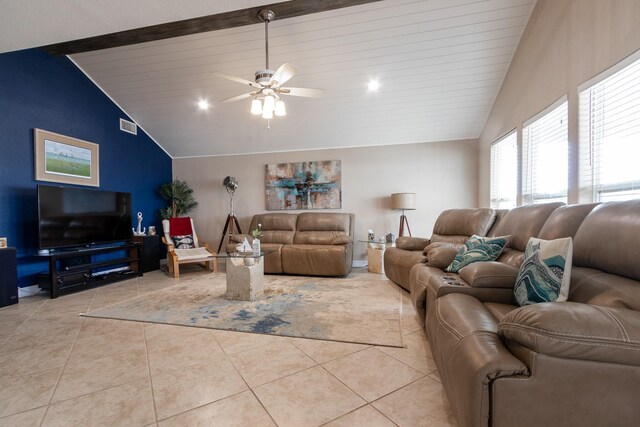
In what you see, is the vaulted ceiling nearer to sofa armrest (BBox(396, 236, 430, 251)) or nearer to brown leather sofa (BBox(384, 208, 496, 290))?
brown leather sofa (BBox(384, 208, 496, 290))

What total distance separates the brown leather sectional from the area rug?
0.98m

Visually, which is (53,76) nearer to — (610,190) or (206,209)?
(206,209)

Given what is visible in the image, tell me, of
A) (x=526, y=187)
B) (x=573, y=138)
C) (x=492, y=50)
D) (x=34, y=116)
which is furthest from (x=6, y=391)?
(x=492, y=50)

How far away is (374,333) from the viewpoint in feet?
7.37

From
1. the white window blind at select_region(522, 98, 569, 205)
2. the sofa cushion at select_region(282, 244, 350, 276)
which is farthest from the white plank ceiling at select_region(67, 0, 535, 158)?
the sofa cushion at select_region(282, 244, 350, 276)

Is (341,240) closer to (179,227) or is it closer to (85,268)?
(179,227)

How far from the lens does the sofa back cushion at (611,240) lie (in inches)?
44.9

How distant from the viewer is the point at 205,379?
1.66 metres

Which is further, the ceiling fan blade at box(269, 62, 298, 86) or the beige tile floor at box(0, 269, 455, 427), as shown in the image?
the ceiling fan blade at box(269, 62, 298, 86)

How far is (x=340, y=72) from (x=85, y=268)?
4.30 m

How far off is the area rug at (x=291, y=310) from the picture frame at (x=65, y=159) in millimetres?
2174

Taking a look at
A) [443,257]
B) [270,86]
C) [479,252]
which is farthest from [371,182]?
[479,252]

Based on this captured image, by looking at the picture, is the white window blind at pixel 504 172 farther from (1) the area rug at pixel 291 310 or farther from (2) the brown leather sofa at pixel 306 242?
(2) the brown leather sofa at pixel 306 242

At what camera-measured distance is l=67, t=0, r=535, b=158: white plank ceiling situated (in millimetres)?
3111
